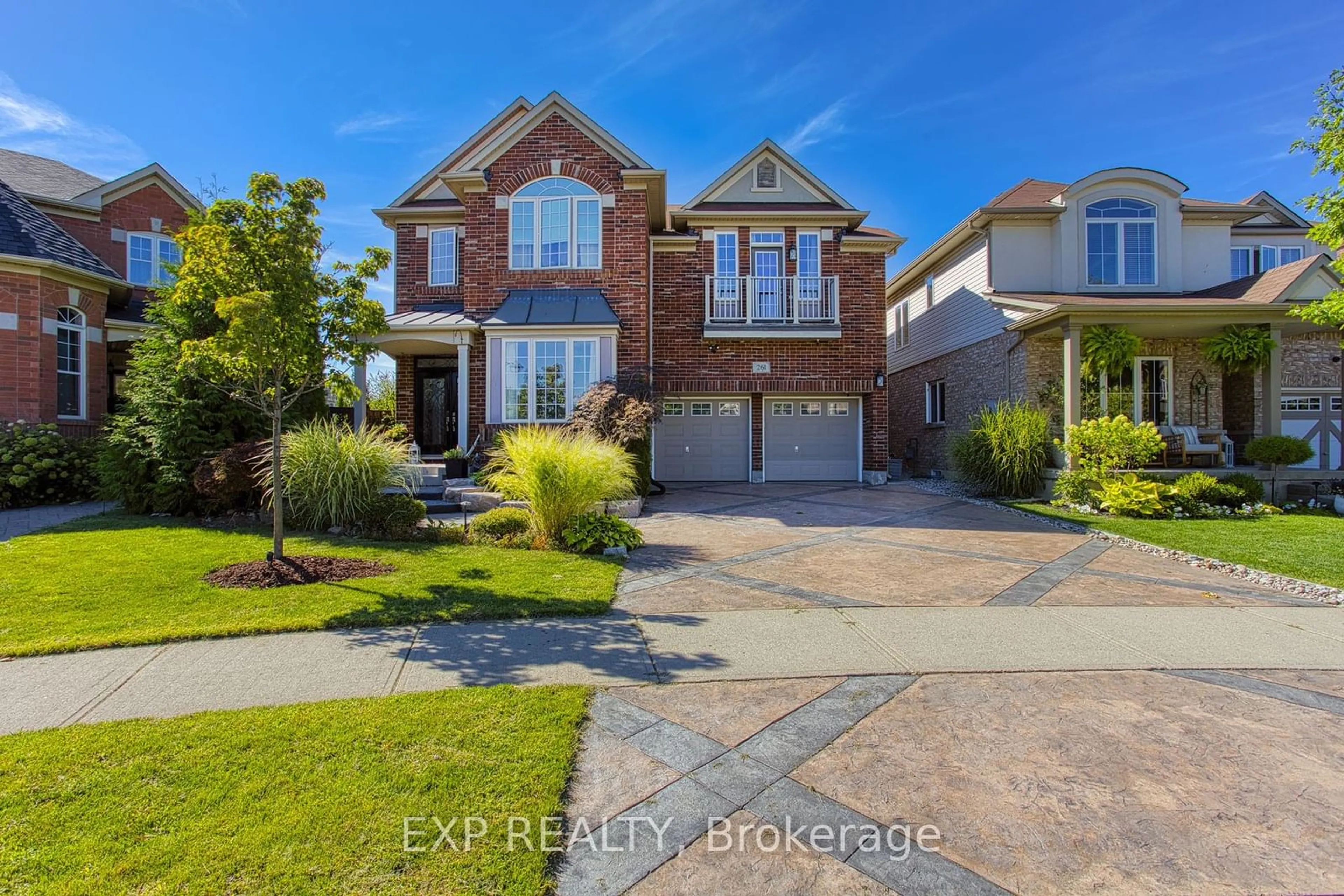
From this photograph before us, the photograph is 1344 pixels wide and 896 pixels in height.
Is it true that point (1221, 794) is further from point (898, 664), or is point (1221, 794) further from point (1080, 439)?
point (1080, 439)

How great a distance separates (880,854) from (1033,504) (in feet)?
37.9

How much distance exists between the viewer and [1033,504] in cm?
1188

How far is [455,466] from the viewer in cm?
1211

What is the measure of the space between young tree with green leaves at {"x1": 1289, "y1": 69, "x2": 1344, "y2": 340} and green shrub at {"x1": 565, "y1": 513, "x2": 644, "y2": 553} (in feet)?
33.8

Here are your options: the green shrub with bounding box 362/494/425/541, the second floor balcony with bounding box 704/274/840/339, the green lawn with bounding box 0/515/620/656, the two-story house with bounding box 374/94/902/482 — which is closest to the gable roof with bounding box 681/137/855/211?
the two-story house with bounding box 374/94/902/482

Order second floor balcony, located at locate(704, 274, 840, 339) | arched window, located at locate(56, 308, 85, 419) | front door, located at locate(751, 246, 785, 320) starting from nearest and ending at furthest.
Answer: arched window, located at locate(56, 308, 85, 419)
second floor balcony, located at locate(704, 274, 840, 339)
front door, located at locate(751, 246, 785, 320)

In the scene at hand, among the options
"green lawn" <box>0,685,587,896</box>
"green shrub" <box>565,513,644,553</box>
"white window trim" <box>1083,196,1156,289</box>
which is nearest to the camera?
"green lawn" <box>0,685,587,896</box>

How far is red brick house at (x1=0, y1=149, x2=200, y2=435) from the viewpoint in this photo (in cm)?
1196

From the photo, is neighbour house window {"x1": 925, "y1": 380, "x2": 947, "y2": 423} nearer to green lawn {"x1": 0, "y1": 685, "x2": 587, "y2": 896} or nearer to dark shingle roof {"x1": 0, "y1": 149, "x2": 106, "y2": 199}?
green lawn {"x1": 0, "y1": 685, "x2": 587, "y2": 896}

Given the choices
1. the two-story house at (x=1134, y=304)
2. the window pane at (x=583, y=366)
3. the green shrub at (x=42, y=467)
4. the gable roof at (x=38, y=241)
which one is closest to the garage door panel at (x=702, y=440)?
the window pane at (x=583, y=366)

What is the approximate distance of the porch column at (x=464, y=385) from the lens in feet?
43.6

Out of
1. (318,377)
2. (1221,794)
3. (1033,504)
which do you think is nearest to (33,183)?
(318,377)

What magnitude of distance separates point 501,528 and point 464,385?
640cm

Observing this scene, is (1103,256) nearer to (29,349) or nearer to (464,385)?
(464,385)
